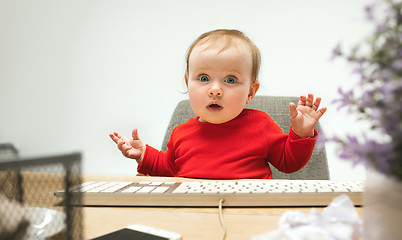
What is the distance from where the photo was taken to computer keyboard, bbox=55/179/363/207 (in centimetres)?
57

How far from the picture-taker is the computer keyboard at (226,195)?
1.86 ft

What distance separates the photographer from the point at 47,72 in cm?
225

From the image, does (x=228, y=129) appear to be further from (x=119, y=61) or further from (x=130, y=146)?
(x=119, y=61)

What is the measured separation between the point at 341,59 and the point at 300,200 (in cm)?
37

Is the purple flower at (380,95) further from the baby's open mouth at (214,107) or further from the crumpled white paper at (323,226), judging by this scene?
the baby's open mouth at (214,107)

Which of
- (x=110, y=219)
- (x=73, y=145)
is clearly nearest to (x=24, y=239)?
(x=110, y=219)

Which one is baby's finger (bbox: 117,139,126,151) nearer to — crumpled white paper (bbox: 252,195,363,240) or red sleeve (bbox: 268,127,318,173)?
red sleeve (bbox: 268,127,318,173)

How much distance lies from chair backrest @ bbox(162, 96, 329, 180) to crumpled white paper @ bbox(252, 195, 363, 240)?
2.86 feet

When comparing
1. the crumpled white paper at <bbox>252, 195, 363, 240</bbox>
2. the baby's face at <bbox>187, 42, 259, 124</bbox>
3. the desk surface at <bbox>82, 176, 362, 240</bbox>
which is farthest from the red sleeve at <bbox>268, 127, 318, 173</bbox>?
the crumpled white paper at <bbox>252, 195, 363, 240</bbox>

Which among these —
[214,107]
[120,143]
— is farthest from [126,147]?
[214,107]

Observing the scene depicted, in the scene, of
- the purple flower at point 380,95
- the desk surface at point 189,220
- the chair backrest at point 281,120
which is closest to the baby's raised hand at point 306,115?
the chair backrest at point 281,120

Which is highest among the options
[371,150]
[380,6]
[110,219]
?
[380,6]

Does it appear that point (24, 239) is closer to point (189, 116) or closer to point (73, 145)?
point (189, 116)

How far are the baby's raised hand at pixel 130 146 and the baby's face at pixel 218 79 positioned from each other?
9.3 inches
